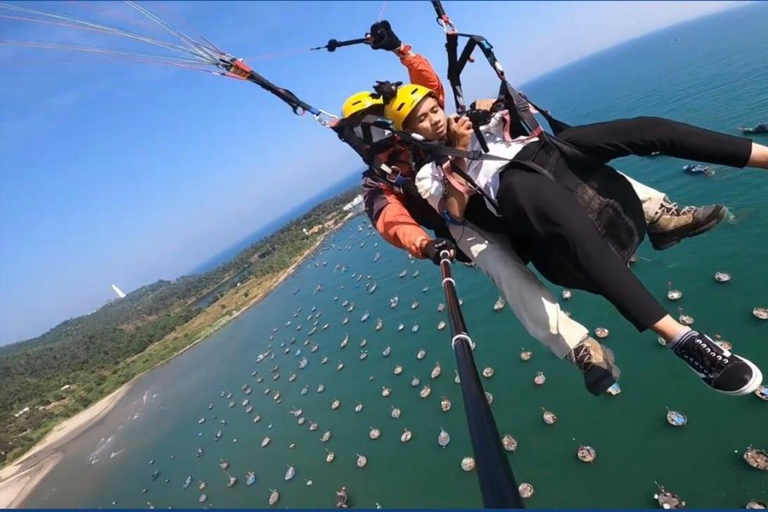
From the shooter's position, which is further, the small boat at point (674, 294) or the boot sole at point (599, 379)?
the small boat at point (674, 294)

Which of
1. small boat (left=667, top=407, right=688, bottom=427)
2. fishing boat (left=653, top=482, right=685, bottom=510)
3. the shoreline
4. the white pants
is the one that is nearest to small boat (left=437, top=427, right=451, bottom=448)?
fishing boat (left=653, top=482, right=685, bottom=510)

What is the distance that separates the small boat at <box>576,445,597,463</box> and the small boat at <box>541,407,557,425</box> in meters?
1.63

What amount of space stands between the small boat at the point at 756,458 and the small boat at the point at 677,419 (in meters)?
2.05

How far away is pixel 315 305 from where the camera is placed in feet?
146

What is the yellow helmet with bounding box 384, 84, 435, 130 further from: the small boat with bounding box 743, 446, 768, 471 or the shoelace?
the small boat with bounding box 743, 446, 768, 471

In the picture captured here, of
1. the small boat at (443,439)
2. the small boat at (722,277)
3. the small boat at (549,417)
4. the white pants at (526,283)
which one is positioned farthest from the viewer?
the small boat at (722,277)

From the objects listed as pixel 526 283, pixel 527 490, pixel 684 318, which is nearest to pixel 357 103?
pixel 526 283

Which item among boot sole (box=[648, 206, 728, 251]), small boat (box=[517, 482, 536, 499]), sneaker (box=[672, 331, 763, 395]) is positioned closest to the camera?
sneaker (box=[672, 331, 763, 395])

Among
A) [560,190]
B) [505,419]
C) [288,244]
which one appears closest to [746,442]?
[505,419]

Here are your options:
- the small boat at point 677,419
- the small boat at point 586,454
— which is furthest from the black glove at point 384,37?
the small boat at point 677,419

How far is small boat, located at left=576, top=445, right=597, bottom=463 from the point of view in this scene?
14.5 meters

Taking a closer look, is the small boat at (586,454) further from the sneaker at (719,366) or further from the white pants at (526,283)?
the sneaker at (719,366)

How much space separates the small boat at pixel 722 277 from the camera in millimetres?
18859

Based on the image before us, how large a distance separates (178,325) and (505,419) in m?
55.4
